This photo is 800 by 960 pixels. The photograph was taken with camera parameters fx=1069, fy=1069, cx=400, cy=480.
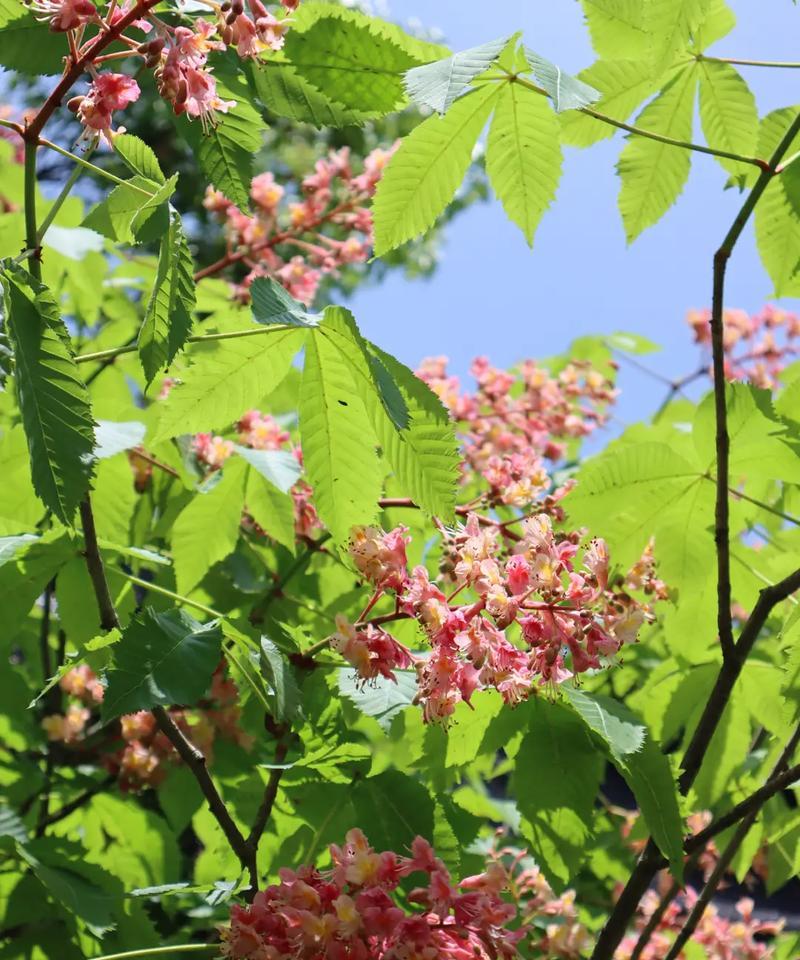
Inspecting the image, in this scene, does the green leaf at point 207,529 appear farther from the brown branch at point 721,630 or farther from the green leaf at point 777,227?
the green leaf at point 777,227

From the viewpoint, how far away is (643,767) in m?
1.25

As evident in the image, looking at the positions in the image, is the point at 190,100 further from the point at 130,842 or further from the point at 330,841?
the point at 130,842

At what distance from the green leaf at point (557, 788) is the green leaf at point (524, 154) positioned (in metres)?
0.63

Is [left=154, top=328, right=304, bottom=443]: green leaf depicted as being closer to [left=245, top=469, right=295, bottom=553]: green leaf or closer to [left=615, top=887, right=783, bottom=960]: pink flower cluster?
[left=245, top=469, right=295, bottom=553]: green leaf

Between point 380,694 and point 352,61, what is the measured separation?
0.76 m

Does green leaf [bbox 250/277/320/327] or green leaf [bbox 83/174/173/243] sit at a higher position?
green leaf [bbox 83/174/173/243]

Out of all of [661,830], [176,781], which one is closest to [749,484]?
[661,830]

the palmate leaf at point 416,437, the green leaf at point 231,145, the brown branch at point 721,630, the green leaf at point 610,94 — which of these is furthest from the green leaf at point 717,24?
the palmate leaf at point 416,437

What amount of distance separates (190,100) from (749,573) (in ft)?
3.69

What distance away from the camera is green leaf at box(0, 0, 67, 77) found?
1.21 metres

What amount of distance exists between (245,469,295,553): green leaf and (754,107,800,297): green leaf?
86cm

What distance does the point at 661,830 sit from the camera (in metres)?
1.20

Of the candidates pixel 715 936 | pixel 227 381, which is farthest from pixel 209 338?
pixel 715 936

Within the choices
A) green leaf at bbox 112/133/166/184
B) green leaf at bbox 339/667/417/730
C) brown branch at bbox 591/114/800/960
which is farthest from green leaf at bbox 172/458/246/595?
brown branch at bbox 591/114/800/960
